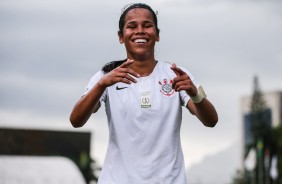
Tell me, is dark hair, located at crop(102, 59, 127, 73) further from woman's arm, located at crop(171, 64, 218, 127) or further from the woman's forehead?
woman's arm, located at crop(171, 64, 218, 127)

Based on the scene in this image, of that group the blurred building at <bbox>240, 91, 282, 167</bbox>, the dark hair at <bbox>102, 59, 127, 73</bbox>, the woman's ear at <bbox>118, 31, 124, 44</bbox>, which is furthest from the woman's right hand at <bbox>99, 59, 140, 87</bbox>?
the blurred building at <bbox>240, 91, 282, 167</bbox>

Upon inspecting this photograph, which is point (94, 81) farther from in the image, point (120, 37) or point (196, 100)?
point (196, 100)

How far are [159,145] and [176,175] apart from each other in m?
0.22

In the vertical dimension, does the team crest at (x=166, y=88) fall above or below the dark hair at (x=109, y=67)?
below

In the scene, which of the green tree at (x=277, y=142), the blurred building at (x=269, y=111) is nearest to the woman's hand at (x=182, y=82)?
the green tree at (x=277, y=142)

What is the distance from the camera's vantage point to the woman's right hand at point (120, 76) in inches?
225

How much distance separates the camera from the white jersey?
586 cm

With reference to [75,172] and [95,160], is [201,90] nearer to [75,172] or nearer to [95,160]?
[75,172]

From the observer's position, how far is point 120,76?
18.8 feet

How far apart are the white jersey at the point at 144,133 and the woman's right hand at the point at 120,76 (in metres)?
0.23

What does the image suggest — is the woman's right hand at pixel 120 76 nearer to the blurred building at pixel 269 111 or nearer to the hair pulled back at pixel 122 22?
the hair pulled back at pixel 122 22

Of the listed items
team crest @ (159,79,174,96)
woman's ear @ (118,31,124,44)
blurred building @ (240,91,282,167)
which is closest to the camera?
team crest @ (159,79,174,96)

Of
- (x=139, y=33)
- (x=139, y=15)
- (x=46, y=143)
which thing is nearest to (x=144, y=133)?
(x=139, y=33)

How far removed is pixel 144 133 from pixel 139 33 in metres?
0.65
